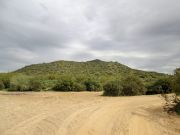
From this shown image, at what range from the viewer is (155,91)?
28922 mm

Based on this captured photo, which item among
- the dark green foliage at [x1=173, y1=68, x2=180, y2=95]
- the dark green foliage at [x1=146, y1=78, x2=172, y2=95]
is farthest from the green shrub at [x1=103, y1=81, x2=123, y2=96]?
the dark green foliage at [x1=173, y1=68, x2=180, y2=95]

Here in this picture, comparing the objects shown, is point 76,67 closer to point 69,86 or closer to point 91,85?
point 91,85

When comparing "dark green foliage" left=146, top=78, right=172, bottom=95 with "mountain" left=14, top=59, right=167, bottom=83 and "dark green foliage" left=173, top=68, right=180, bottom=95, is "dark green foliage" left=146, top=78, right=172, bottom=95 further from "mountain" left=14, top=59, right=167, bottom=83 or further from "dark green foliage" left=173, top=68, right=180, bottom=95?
"mountain" left=14, top=59, right=167, bottom=83

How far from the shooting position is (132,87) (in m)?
26.6

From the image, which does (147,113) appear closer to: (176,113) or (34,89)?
(176,113)

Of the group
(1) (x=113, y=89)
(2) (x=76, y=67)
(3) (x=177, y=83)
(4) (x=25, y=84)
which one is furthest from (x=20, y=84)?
(2) (x=76, y=67)

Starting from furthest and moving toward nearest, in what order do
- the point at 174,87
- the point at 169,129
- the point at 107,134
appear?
the point at 174,87 → the point at 169,129 → the point at 107,134

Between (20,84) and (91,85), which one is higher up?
(20,84)

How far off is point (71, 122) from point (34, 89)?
84.4ft

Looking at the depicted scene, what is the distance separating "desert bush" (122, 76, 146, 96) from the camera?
2656cm

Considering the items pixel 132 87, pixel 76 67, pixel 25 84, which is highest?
pixel 76 67

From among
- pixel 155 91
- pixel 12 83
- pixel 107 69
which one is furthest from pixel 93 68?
pixel 155 91

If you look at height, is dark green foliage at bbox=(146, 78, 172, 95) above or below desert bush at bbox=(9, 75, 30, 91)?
below

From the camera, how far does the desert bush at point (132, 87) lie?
26.6 metres
